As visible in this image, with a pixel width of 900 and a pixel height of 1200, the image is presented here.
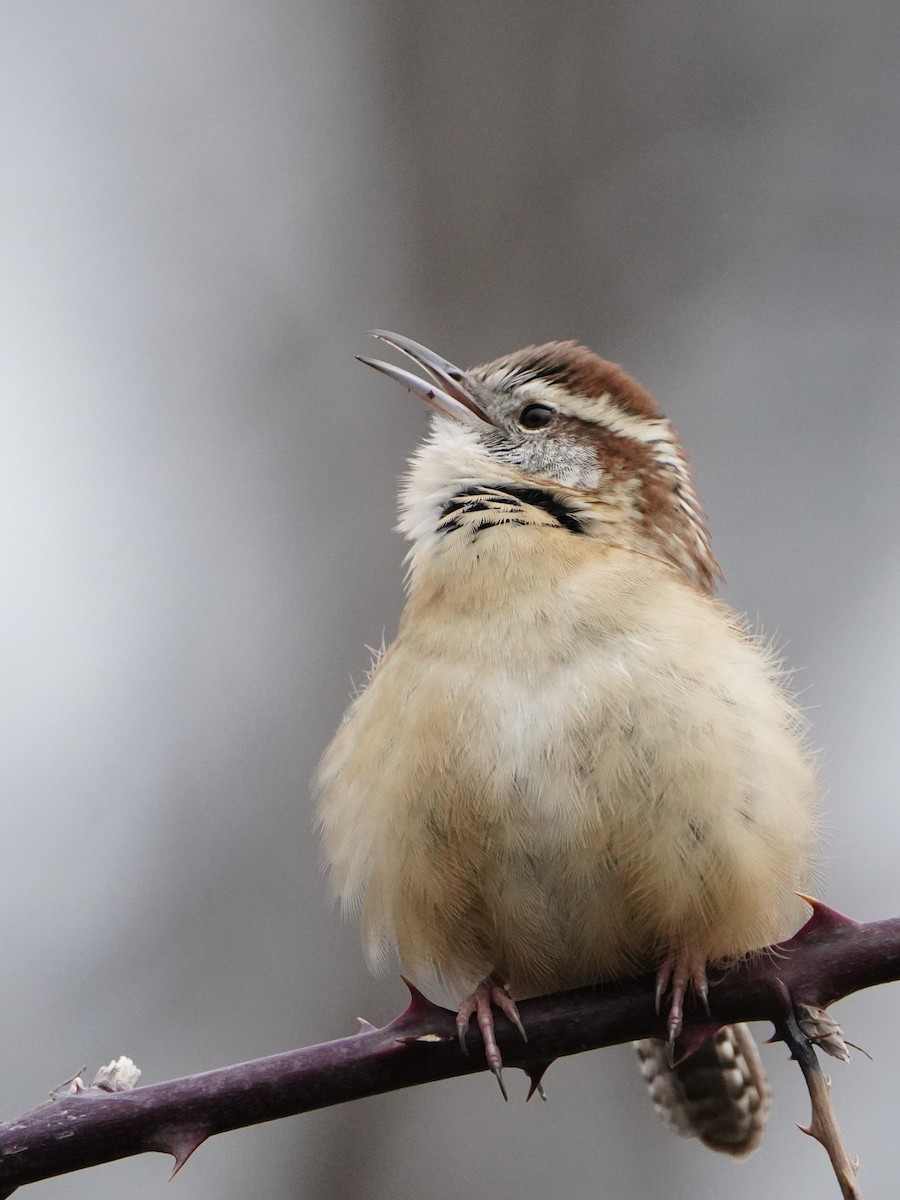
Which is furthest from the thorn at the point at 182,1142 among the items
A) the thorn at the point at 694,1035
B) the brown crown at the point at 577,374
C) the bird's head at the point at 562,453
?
the brown crown at the point at 577,374

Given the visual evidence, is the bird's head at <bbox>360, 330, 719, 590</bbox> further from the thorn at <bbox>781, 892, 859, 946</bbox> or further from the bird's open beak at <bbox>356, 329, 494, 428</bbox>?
the thorn at <bbox>781, 892, 859, 946</bbox>

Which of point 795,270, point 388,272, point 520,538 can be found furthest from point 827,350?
point 520,538

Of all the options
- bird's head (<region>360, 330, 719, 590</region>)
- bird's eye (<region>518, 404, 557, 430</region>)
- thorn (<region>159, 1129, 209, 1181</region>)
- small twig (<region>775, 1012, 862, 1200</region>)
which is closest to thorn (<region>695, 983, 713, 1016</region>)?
small twig (<region>775, 1012, 862, 1200</region>)

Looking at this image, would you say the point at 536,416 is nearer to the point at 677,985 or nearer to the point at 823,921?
the point at 677,985

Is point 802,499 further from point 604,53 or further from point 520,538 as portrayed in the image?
point 520,538

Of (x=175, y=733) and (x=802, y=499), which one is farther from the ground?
(x=802, y=499)

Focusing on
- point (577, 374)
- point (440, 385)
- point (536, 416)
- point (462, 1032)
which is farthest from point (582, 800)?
point (440, 385)

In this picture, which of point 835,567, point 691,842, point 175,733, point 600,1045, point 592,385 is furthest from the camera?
point 835,567
